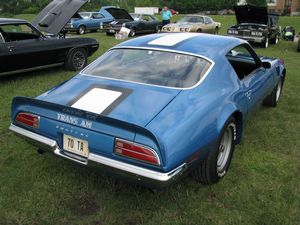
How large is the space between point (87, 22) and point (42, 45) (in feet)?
42.3

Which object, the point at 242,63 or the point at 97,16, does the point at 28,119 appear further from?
the point at 97,16

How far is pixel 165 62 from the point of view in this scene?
3527 millimetres

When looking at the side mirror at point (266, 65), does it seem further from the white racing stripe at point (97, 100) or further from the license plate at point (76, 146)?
the license plate at point (76, 146)

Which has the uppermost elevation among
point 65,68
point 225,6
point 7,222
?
point 225,6

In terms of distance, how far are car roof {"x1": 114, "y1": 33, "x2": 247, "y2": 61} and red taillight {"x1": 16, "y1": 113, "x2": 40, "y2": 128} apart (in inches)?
57.6

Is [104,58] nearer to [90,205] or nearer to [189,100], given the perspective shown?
[189,100]

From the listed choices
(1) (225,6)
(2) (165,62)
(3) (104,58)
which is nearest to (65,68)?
(3) (104,58)

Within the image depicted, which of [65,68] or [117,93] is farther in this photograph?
[65,68]

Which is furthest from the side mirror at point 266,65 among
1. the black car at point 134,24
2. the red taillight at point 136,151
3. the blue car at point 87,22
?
the blue car at point 87,22

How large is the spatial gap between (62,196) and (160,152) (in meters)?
1.24

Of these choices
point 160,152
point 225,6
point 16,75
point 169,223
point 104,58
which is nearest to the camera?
point 160,152

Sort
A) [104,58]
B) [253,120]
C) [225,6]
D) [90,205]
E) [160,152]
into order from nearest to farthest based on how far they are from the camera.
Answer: [160,152], [90,205], [104,58], [253,120], [225,6]

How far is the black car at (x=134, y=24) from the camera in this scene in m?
18.0

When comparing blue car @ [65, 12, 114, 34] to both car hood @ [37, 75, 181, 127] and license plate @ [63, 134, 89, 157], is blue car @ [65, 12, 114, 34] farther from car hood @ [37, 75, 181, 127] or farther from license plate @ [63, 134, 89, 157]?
license plate @ [63, 134, 89, 157]
